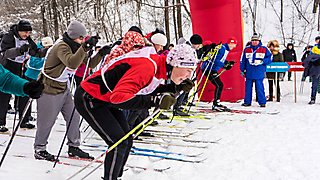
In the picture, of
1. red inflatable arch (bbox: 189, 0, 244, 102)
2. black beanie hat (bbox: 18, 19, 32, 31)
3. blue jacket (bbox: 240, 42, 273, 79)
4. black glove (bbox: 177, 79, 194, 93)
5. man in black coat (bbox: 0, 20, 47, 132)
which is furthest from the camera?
red inflatable arch (bbox: 189, 0, 244, 102)

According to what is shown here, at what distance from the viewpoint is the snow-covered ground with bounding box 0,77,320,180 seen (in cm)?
269

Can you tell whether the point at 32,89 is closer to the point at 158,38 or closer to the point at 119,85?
the point at 119,85

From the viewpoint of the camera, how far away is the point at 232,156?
3180 millimetres

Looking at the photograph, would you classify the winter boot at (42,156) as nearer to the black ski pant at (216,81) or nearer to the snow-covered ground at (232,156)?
the snow-covered ground at (232,156)

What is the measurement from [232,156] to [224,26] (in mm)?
4827

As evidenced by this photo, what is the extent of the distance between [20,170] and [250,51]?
5730mm

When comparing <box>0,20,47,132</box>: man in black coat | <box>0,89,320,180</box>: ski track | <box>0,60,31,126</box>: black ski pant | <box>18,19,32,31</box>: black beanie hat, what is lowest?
<box>0,89,320,180</box>: ski track

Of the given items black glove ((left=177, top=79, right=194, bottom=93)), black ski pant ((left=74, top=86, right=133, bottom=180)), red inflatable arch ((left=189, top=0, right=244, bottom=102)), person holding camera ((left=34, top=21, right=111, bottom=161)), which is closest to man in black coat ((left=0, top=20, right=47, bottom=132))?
person holding camera ((left=34, top=21, right=111, bottom=161))

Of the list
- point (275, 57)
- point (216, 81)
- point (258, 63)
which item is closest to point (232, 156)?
point (216, 81)

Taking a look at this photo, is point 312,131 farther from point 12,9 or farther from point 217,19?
point 12,9

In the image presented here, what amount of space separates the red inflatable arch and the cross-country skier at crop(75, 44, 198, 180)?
5.39 meters

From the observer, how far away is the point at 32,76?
4.71m

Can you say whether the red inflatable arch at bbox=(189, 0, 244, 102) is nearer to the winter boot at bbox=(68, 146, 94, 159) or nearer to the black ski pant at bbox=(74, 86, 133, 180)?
the winter boot at bbox=(68, 146, 94, 159)

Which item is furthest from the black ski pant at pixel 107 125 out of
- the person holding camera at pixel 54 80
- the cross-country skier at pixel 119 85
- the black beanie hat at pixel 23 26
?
the black beanie hat at pixel 23 26
